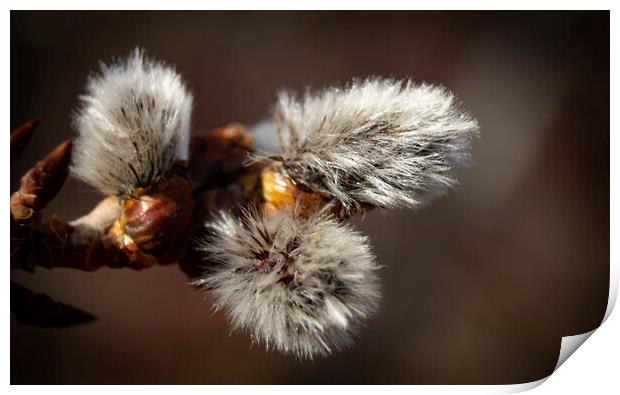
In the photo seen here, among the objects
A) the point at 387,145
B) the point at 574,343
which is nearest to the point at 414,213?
the point at 574,343

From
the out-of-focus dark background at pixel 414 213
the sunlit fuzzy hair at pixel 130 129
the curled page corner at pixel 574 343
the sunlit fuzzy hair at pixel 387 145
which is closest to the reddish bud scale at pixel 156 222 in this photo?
the sunlit fuzzy hair at pixel 130 129

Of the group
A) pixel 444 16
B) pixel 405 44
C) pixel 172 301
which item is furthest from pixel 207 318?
pixel 444 16

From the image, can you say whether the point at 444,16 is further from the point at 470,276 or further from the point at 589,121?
the point at 470,276

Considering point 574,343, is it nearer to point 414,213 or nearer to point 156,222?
point 414,213

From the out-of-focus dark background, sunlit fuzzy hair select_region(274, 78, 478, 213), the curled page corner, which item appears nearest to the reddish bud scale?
sunlit fuzzy hair select_region(274, 78, 478, 213)

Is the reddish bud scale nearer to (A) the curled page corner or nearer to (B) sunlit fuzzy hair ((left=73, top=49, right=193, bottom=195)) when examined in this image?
(B) sunlit fuzzy hair ((left=73, top=49, right=193, bottom=195))

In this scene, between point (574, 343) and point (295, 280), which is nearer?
point (295, 280)
